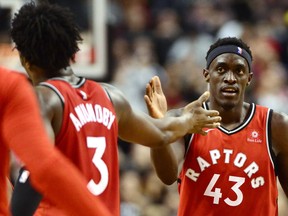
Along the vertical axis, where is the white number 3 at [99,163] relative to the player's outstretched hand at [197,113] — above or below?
below

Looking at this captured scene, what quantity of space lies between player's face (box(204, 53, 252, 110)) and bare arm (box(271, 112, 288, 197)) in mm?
332

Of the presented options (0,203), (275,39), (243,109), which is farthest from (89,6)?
(0,203)

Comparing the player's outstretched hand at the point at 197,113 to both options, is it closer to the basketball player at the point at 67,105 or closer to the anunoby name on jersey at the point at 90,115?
the basketball player at the point at 67,105

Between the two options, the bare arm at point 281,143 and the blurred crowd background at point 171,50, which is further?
the blurred crowd background at point 171,50

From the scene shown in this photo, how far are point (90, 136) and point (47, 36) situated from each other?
60 cm

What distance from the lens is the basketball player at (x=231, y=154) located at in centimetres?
588

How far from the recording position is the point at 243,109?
20.4ft

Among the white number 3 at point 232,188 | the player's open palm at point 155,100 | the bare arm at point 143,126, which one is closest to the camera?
the bare arm at point 143,126

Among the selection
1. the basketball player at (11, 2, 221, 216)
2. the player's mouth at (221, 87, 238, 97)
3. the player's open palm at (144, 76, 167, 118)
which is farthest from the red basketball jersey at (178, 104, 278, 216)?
the basketball player at (11, 2, 221, 216)

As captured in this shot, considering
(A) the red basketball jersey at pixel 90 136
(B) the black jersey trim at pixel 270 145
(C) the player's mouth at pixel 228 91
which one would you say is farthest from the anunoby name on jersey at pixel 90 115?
(B) the black jersey trim at pixel 270 145

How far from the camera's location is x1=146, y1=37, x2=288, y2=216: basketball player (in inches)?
231

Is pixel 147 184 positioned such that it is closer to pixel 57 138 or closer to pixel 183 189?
pixel 183 189

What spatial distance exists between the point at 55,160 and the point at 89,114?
1.02 meters

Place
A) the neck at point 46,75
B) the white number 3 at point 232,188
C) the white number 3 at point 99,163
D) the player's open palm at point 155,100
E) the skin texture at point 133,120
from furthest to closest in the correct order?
the white number 3 at point 232,188 → the player's open palm at point 155,100 → the neck at point 46,75 → the white number 3 at point 99,163 → the skin texture at point 133,120
